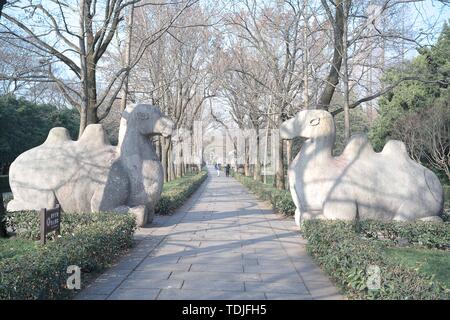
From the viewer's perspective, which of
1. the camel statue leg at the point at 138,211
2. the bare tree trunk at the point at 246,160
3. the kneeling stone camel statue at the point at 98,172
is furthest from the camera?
the bare tree trunk at the point at 246,160

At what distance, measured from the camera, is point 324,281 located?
6.02 m

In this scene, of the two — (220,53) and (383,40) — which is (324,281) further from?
(220,53)

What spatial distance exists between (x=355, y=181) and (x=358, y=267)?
4185mm

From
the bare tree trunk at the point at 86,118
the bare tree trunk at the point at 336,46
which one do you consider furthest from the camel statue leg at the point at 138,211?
the bare tree trunk at the point at 336,46

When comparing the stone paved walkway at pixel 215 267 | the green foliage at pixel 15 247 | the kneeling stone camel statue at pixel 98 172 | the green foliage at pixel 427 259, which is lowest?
the green foliage at pixel 427 259

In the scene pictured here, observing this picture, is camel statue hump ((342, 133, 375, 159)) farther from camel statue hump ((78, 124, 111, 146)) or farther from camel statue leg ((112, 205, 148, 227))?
camel statue hump ((78, 124, 111, 146))

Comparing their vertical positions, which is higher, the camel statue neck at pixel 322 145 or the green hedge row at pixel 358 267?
the camel statue neck at pixel 322 145

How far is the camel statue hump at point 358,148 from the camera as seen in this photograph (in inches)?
381

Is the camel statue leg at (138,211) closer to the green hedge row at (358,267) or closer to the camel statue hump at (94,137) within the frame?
the camel statue hump at (94,137)

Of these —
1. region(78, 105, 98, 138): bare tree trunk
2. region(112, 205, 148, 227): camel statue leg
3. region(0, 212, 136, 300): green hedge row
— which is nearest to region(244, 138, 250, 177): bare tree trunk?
region(78, 105, 98, 138): bare tree trunk

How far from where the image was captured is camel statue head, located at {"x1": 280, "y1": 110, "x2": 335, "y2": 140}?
9.69 meters

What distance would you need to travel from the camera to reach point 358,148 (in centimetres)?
970
